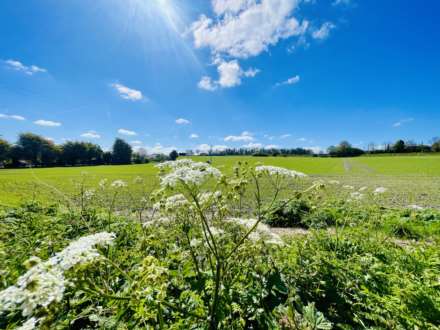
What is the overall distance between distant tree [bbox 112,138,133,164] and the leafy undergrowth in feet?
383

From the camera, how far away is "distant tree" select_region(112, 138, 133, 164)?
111m

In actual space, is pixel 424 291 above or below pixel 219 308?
below

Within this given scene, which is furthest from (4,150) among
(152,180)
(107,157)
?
(152,180)

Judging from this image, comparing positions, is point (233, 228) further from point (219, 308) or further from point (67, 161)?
point (67, 161)

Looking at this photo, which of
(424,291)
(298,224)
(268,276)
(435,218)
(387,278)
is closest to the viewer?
(424,291)

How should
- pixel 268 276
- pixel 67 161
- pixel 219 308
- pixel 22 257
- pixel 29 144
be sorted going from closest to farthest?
pixel 219 308
pixel 268 276
pixel 22 257
pixel 29 144
pixel 67 161

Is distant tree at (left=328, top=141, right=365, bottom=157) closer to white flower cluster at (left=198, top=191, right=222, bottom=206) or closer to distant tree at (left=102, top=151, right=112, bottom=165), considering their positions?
distant tree at (left=102, top=151, right=112, bottom=165)

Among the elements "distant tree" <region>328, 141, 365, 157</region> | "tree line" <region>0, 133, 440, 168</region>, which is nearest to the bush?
"tree line" <region>0, 133, 440, 168</region>

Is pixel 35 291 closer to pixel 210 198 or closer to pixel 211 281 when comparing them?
pixel 210 198

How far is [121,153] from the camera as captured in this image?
11169 centimetres

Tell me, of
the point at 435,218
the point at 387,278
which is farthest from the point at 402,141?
the point at 387,278

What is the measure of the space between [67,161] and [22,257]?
11888 centimetres

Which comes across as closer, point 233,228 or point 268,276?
point 268,276

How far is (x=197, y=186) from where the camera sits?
2393mm
